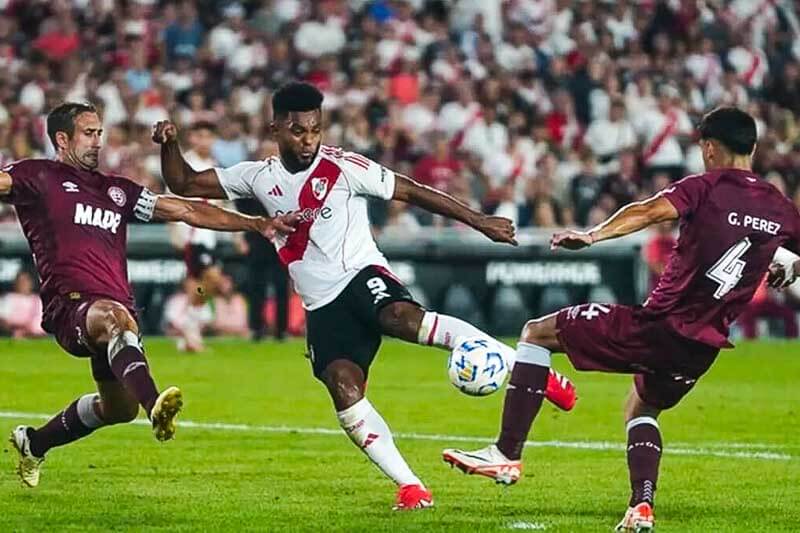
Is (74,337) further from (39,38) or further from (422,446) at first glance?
(39,38)

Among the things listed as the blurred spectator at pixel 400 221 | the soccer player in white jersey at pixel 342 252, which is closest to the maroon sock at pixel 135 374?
the soccer player in white jersey at pixel 342 252

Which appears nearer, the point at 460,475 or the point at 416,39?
the point at 460,475

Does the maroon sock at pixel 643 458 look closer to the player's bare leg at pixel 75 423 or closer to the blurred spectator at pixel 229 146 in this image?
the player's bare leg at pixel 75 423

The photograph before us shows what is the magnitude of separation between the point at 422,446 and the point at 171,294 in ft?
36.8

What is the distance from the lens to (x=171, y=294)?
81.2 ft

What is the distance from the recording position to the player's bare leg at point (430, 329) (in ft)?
34.0

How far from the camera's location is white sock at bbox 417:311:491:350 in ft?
34.0

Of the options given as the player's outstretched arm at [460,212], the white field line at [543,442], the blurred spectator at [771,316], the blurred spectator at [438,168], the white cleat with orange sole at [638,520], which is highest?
the player's outstretched arm at [460,212]

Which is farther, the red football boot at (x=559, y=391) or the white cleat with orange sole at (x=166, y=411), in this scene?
the red football boot at (x=559, y=391)

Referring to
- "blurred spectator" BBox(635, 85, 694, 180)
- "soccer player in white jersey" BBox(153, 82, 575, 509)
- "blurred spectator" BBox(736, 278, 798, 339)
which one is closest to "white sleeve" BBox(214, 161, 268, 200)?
"soccer player in white jersey" BBox(153, 82, 575, 509)

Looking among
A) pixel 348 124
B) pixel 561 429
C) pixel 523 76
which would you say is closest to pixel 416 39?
pixel 523 76

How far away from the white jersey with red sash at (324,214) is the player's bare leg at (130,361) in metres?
1.00

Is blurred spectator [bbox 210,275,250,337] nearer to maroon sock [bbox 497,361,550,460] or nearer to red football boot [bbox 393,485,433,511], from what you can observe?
red football boot [bbox 393,485,433,511]

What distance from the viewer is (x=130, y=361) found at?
32.9ft
